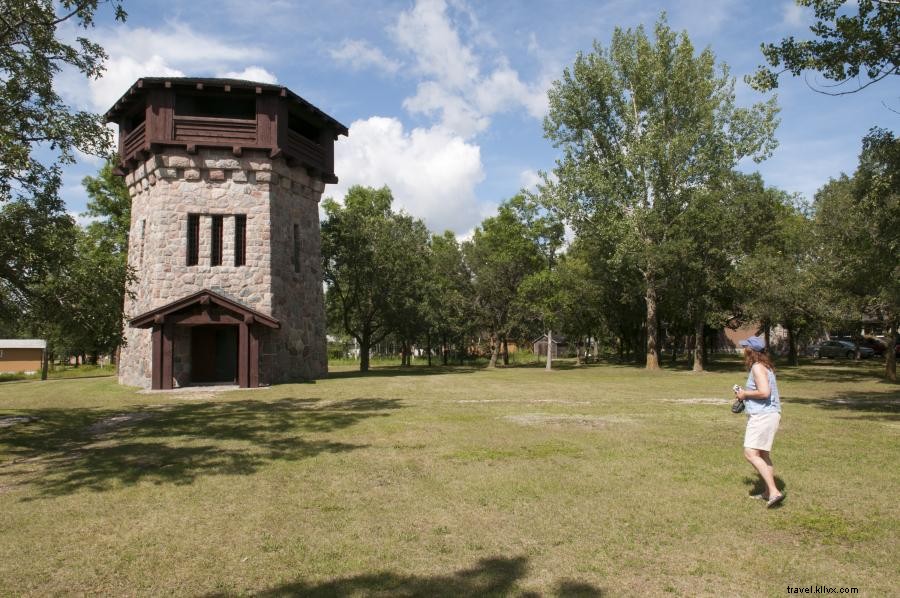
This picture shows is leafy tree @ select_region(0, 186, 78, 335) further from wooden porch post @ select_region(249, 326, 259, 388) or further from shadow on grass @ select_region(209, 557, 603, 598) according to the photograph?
wooden porch post @ select_region(249, 326, 259, 388)

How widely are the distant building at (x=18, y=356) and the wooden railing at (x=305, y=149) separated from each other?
3347 centimetres

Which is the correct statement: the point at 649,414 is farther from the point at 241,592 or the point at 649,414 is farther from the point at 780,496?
the point at 241,592

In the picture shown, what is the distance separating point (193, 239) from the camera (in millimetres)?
24969

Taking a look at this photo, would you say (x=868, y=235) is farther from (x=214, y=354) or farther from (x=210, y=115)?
(x=210, y=115)

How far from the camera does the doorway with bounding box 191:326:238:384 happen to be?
982 inches

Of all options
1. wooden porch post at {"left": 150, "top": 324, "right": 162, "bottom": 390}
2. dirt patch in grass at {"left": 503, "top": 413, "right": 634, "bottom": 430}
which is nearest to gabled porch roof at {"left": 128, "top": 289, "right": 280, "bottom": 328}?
wooden porch post at {"left": 150, "top": 324, "right": 162, "bottom": 390}

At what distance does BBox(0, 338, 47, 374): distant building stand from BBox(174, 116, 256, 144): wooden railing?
3260 centimetres

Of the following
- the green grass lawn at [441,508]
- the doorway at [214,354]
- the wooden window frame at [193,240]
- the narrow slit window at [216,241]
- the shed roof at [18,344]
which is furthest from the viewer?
the shed roof at [18,344]

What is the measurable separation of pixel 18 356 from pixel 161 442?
4702 centimetres

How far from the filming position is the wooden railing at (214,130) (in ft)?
79.4

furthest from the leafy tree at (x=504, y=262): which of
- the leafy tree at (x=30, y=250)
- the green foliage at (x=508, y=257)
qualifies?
the leafy tree at (x=30, y=250)

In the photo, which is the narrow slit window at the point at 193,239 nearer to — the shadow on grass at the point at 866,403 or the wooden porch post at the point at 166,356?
the wooden porch post at the point at 166,356

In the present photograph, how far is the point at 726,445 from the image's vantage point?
411 inches

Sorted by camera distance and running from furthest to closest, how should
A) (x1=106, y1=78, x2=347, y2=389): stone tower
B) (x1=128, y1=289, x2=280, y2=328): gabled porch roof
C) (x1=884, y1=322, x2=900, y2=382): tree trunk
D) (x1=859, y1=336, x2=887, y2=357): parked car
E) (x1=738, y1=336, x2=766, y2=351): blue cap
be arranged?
(x1=859, y1=336, x2=887, y2=357): parked car < (x1=884, y1=322, x2=900, y2=382): tree trunk < (x1=106, y1=78, x2=347, y2=389): stone tower < (x1=128, y1=289, x2=280, y2=328): gabled porch roof < (x1=738, y1=336, x2=766, y2=351): blue cap
